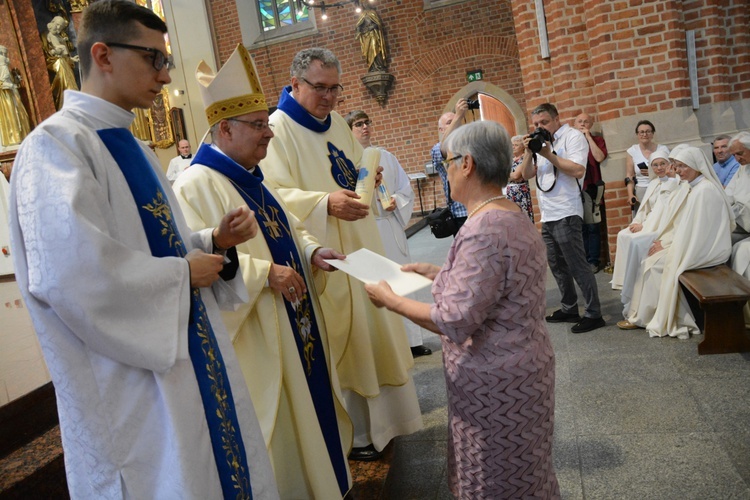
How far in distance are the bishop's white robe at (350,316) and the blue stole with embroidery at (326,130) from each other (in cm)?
2

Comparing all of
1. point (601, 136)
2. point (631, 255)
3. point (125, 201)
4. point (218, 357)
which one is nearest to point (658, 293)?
point (631, 255)

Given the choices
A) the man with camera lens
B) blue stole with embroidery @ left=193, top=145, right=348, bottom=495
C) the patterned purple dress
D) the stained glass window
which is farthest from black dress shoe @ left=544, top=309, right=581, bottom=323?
the stained glass window

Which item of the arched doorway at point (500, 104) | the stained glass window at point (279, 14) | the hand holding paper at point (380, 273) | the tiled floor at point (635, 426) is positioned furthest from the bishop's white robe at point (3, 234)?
the arched doorway at point (500, 104)

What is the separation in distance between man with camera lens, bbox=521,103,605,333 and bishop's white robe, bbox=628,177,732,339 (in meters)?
0.51

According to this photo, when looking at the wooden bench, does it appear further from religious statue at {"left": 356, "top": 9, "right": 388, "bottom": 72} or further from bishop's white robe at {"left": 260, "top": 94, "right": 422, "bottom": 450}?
religious statue at {"left": 356, "top": 9, "right": 388, "bottom": 72}

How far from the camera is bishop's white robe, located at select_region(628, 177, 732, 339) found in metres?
4.25

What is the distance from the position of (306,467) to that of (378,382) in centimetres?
78

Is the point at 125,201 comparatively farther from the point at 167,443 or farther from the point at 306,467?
the point at 306,467

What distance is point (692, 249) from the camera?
169 inches

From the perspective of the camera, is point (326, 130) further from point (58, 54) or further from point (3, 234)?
point (3, 234)

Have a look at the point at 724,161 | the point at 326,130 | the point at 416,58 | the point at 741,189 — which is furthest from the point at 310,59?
the point at 416,58

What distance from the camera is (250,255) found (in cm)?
211

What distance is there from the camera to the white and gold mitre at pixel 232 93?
84.4 inches

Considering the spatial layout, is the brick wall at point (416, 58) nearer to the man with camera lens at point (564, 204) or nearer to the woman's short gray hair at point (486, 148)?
the man with camera lens at point (564, 204)
